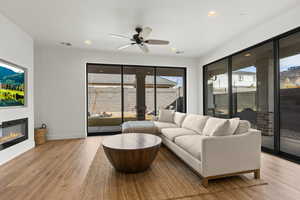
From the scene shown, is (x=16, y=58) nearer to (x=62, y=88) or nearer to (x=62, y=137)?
(x=62, y=88)

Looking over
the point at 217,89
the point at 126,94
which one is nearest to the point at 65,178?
the point at 126,94

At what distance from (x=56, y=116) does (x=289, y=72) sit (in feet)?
20.1

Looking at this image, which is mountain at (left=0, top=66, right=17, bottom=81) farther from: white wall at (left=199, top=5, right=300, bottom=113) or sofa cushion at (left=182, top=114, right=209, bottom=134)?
white wall at (left=199, top=5, right=300, bottom=113)

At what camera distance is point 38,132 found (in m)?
4.04

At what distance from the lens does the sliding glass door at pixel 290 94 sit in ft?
9.10

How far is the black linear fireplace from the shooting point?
2.87 meters

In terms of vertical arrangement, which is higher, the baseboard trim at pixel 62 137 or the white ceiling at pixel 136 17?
the white ceiling at pixel 136 17

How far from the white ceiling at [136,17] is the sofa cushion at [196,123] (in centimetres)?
214

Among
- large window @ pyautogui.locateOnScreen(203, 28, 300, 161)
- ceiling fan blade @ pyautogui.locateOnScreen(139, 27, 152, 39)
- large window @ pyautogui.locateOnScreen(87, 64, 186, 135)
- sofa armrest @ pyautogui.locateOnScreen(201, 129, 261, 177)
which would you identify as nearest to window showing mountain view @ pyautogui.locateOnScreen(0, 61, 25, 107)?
large window @ pyautogui.locateOnScreen(87, 64, 186, 135)

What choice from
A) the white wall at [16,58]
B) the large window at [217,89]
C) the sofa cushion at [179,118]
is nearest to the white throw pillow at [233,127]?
the sofa cushion at [179,118]

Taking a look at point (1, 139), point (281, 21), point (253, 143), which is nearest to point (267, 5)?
point (281, 21)

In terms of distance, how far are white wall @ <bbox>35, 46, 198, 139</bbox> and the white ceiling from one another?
1.89 ft

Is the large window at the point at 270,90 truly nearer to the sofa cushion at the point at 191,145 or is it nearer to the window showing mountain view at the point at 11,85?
the sofa cushion at the point at 191,145

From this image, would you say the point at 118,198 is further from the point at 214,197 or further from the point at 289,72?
the point at 289,72
